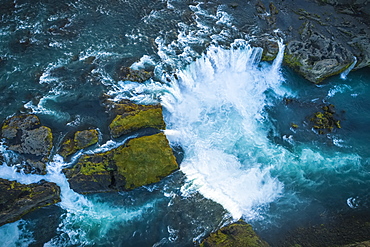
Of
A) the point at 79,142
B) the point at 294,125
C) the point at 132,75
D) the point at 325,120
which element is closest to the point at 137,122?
the point at 79,142

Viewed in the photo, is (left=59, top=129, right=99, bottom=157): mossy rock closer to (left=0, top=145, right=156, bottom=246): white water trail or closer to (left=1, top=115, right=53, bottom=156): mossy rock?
(left=0, top=145, right=156, bottom=246): white water trail

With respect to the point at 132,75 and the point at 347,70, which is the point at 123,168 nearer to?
Result: the point at 132,75

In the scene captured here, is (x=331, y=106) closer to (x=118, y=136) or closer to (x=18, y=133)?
(x=118, y=136)

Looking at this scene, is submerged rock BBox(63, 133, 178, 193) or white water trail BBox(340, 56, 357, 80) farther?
white water trail BBox(340, 56, 357, 80)

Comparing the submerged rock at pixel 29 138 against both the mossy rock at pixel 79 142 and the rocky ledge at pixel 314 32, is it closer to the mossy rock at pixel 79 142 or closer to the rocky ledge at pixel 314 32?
the mossy rock at pixel 79 142

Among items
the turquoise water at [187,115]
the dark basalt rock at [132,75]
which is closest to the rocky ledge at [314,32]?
the turquoise water at [187,115]

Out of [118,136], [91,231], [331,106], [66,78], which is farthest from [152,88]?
[331,106]

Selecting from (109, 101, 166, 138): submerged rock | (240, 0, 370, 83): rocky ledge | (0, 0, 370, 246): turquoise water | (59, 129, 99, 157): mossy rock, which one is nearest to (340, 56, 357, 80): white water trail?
(240, 0, 370, 83): rocky ledge
